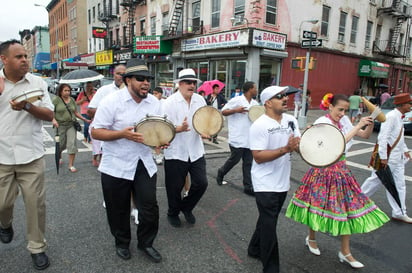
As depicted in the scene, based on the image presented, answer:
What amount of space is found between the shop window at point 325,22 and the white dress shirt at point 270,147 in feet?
62.7

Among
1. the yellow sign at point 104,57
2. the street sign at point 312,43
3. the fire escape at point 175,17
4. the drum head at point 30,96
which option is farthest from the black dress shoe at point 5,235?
the yellow sign at point 104,57

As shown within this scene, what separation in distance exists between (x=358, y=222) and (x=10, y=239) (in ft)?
12.1

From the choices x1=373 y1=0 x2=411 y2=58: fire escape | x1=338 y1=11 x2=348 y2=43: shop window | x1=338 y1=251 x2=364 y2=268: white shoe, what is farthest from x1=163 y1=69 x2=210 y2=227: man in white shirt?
x1=373 y1=0 x2=411 y2=58: fire escape

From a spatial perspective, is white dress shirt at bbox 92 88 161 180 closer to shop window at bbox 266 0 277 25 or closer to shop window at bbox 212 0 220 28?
shop window at bbox 266 0 277 25

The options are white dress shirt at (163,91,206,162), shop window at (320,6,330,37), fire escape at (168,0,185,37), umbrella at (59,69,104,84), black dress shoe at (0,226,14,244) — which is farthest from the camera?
fire escape at (168,0,185,37)

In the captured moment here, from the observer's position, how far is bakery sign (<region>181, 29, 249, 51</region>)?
15.9 metres

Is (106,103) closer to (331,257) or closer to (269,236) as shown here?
(269,236)

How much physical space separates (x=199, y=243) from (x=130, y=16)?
92.6ft

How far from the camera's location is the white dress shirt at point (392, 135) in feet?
13.5

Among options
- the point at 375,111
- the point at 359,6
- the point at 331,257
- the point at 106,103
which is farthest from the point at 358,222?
the point at 359,6

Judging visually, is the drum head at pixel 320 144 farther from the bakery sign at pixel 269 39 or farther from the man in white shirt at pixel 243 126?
the bakery sign at pixel 269 39

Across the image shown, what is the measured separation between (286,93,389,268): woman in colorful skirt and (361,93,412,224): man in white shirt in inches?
46.0

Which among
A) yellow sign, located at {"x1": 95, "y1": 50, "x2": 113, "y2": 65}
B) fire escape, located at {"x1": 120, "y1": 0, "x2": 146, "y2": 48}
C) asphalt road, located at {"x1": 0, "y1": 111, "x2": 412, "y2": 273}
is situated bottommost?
asphalt road, located at {"x1": 0, "y1": 111, "x2": 412, "y2": 273}

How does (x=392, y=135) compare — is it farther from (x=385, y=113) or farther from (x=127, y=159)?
(x=385, y=113)
